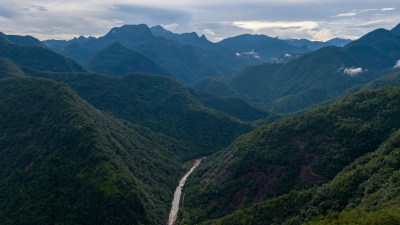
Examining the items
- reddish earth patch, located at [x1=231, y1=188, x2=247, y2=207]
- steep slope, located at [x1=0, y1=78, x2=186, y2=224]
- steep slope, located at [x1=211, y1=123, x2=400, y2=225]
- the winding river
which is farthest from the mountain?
steep slope, located at [x1=0, y1=78, x2=186, y2=224]

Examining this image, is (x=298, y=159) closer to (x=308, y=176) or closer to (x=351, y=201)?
(x=308, y=176)

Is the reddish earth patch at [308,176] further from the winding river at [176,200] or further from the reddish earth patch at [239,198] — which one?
the winding river at [176,200]

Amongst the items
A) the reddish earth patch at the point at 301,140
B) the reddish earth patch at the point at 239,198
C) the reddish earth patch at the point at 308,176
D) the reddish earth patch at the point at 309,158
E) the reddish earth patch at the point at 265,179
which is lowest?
the reddish earth patch at the point at 239,198

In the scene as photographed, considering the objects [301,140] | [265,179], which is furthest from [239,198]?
[301,140]

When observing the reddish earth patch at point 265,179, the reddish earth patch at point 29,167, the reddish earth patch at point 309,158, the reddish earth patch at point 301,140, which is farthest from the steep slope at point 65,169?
the reddish earth patch at point 301,140

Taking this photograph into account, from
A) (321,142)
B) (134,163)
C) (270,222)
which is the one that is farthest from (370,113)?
(134,163)

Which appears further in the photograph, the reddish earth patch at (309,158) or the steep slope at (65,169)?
the reddish earth patch at (309,158)

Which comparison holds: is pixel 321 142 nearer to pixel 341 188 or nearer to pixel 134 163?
pixel 341 188
